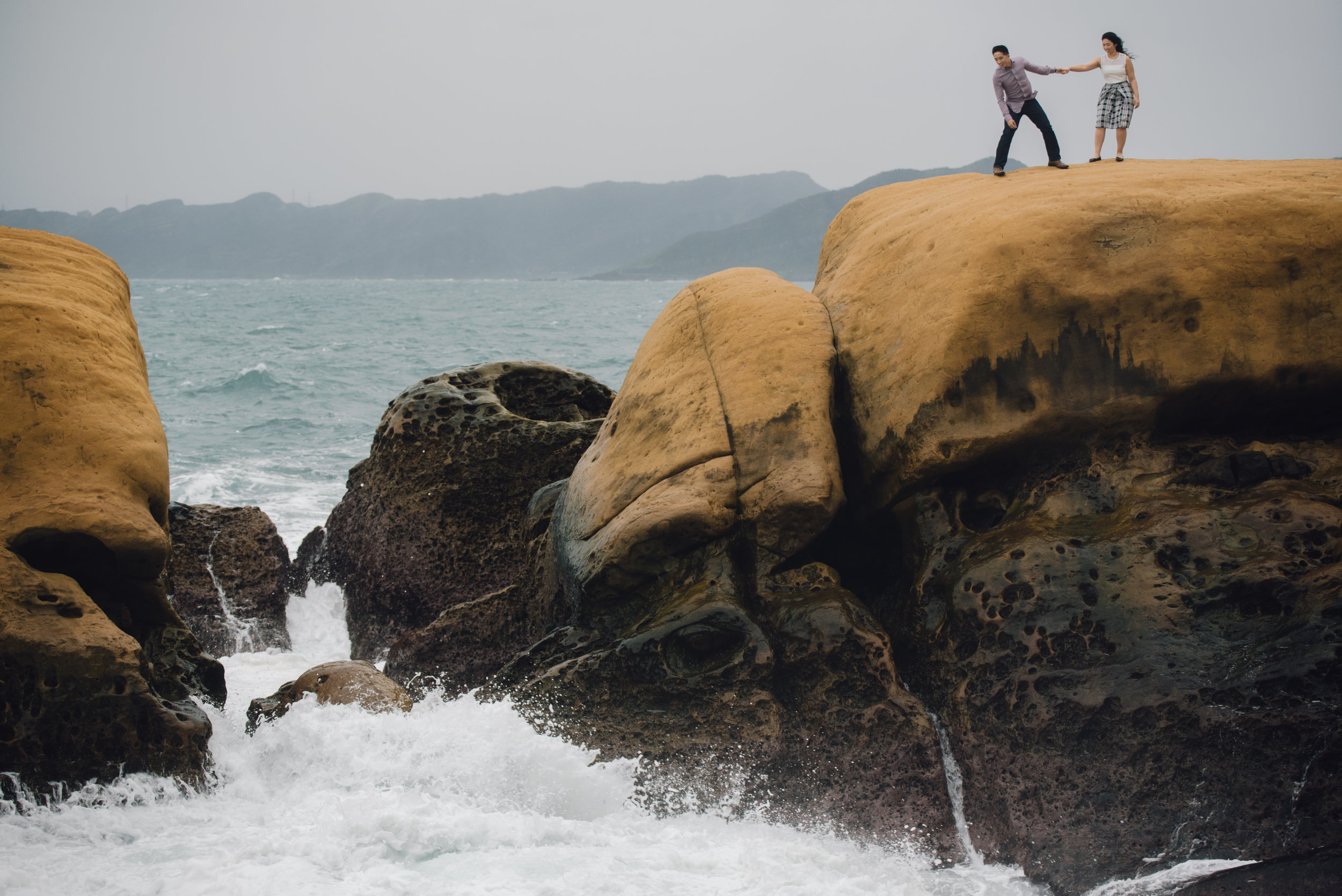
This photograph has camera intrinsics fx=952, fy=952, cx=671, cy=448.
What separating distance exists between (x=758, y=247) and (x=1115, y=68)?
138 metres

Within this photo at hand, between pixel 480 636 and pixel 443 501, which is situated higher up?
pixel 443 501

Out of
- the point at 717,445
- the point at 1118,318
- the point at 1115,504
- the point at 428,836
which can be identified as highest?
the point at 1118,318

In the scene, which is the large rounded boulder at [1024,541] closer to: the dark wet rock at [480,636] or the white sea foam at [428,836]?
the white sea foam at [428,836]

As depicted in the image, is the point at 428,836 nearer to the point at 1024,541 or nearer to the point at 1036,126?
the point at 1024,541

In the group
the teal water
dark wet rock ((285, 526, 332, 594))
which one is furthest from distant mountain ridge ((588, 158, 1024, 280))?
dark wet rock ((285, 526, 332, 594))

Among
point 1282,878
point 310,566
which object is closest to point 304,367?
point 310,566

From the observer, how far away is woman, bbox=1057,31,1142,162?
6.61 metres

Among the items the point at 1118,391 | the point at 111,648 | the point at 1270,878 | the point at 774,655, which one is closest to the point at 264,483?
the point at 111,648

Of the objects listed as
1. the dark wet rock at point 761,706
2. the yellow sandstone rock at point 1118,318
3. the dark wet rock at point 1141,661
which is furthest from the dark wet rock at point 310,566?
the dark wet rock at point 1141,661

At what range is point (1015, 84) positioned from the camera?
666 centimetres

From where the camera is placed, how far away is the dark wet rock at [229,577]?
7324 millimetres

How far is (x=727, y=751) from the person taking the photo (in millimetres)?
4516

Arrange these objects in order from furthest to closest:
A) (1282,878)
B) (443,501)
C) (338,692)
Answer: (443,501)
(338,692)
(1282,878)

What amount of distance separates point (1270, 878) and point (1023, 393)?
223 centimetres
